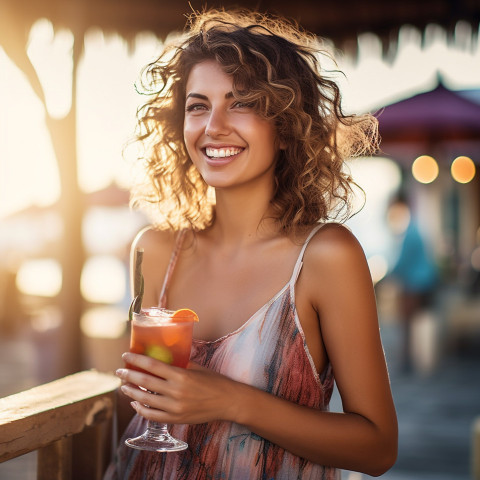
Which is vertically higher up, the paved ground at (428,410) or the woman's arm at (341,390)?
the woman's arm at (341,390)

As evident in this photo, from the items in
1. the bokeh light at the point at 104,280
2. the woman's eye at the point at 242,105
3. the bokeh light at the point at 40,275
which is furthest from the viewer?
the bokeh light at the point at 40,275

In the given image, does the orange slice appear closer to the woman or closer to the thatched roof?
the woman

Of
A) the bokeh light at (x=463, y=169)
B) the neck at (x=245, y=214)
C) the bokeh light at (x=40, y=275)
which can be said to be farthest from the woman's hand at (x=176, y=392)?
the bokeh light at (x=40, y=275)

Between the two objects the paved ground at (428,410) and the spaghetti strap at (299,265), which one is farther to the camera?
the paved ground at (428,410)

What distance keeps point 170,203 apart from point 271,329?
78cm

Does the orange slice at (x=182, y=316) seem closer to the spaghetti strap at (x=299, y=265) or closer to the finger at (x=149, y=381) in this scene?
the finger at (x=149, y=381)

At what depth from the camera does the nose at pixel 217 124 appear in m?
1.84

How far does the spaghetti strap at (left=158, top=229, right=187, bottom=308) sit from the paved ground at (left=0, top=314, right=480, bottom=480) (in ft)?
8.28

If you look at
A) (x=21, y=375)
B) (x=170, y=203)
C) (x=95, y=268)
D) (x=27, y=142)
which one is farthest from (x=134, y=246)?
(x=95, y=268)

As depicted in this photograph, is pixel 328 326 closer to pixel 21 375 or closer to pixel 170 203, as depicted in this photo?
pixel 170 203

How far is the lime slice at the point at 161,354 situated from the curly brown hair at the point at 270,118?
23.5 inches

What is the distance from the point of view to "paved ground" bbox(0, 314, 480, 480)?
4.17 meters

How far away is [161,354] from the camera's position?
4.94ft

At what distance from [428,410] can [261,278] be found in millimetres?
4194
